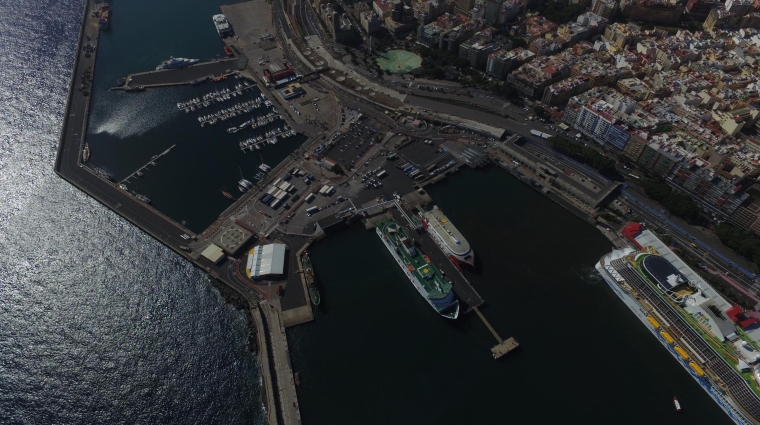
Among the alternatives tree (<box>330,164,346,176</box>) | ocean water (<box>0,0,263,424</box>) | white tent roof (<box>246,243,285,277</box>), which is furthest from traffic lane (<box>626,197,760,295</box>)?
ocean water (<box>0,0,263,424</box>)

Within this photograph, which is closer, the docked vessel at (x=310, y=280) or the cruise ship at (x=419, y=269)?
the cruise ship at (x=419, y=269)

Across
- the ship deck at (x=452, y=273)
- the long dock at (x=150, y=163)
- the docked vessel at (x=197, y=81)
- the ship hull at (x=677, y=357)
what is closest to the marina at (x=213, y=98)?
the docked vessel at (x=197, y=81)

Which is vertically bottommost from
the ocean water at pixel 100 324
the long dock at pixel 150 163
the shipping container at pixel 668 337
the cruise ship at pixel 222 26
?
the ocean water at pixel 100 324

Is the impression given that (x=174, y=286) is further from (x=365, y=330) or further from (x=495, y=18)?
(x=495, y=18)

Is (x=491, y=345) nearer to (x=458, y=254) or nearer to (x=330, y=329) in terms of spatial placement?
(x=458, y=254)

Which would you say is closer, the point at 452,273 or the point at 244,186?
the point at 452,273

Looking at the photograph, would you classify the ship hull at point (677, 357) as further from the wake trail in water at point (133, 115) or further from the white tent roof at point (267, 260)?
the wake trail in water at point (133, 115)

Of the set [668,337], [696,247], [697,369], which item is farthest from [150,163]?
[696,247]
